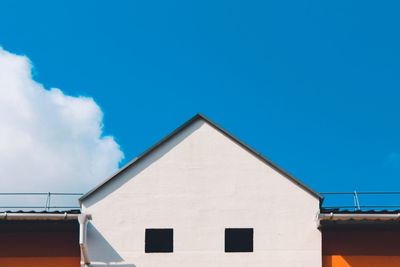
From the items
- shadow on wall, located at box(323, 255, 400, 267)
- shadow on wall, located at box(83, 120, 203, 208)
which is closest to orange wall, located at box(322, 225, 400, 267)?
shadow on wall, located at box(323, 255, 400, 267)

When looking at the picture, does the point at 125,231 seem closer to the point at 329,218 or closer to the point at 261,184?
the point at 261,184

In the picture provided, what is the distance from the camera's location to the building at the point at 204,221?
672 inches

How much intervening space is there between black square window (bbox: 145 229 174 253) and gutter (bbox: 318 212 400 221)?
4038mm

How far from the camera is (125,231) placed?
680 inches

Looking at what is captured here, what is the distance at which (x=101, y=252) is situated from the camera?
1706 cm

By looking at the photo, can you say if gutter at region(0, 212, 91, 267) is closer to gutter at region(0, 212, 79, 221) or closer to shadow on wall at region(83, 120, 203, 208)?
gutter at region(0, 212, 79, 221)

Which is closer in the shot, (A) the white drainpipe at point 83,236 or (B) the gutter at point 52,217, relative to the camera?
(A) the white drainpipe at point 83,236

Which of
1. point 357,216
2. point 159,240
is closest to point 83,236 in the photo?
point 159,240

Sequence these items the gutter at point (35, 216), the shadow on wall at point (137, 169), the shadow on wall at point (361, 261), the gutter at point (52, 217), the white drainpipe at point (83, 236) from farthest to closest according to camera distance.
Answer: the shadow on wall at point (137, 169), the shadow on wall at point (361, 261), the gutter at point (35, 216), the gutter at point (52, 217), the white drainpipe at point (83, 236)

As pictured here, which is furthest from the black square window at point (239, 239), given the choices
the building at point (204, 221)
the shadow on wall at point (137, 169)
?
the shadow on wall at point (137, 169)

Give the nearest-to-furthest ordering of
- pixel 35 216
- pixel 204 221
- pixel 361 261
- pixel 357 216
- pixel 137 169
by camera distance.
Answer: pixel 357 216
pixel 35 216
pixel 361 261
pixel 204 221
pixel 137 169

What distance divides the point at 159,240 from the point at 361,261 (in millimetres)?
5481

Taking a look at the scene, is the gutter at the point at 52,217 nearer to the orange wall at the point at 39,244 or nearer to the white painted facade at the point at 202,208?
the orange wall at the point at 39,244

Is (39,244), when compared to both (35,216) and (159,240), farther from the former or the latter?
(159,240)
